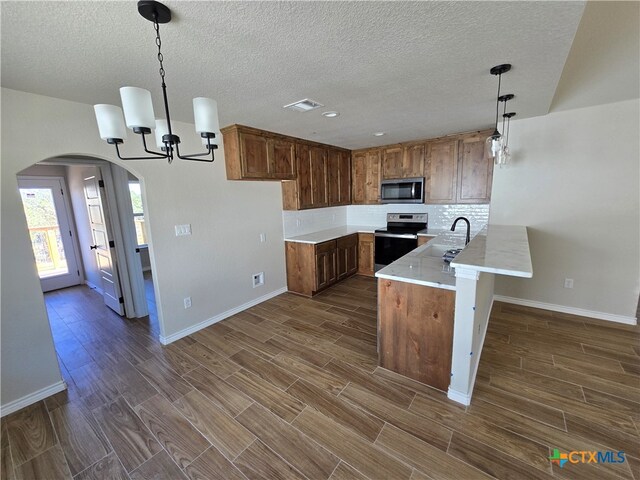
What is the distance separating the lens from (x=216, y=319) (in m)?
3.44

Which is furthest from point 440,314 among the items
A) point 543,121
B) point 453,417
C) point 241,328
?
point 543,121

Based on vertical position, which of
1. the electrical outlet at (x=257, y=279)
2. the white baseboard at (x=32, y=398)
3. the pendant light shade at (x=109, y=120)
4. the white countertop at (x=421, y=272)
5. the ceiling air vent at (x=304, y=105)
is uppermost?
the ceiling air vent at (x=304, y=105)

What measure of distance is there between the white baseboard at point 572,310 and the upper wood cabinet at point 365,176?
8.36 feet

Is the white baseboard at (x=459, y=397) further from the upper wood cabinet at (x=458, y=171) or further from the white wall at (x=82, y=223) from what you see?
the white wall at (x=82, y=223)

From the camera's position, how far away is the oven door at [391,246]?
4.40 metres

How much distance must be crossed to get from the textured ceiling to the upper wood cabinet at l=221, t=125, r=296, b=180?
699mm

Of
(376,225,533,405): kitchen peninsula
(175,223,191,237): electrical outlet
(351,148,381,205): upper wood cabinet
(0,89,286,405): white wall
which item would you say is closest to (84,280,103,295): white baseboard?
(0,89,286,405): white wall

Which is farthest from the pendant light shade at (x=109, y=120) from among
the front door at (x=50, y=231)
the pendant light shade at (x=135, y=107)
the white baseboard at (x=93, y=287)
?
the front door at (x=50, y=231)

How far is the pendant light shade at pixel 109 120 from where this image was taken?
1.37 metres

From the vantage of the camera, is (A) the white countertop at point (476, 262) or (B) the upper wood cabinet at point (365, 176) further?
(B) the upper wood cabinet at point (365, 176)

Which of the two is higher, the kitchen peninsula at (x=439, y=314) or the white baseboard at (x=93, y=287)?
the kitchen peninsula at (x=439, y=314)

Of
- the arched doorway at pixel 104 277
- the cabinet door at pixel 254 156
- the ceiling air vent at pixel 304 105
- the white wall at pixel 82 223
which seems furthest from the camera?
the white wall at pixel 82 223

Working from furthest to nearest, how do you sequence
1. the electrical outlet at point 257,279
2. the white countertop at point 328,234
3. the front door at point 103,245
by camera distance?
the white countertop at point 328,234 → the electrical outlet at point 257,279 → the front door at point 103,245

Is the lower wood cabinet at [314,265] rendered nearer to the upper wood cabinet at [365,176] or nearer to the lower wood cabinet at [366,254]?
the lower wood cabinet at [366,254]
